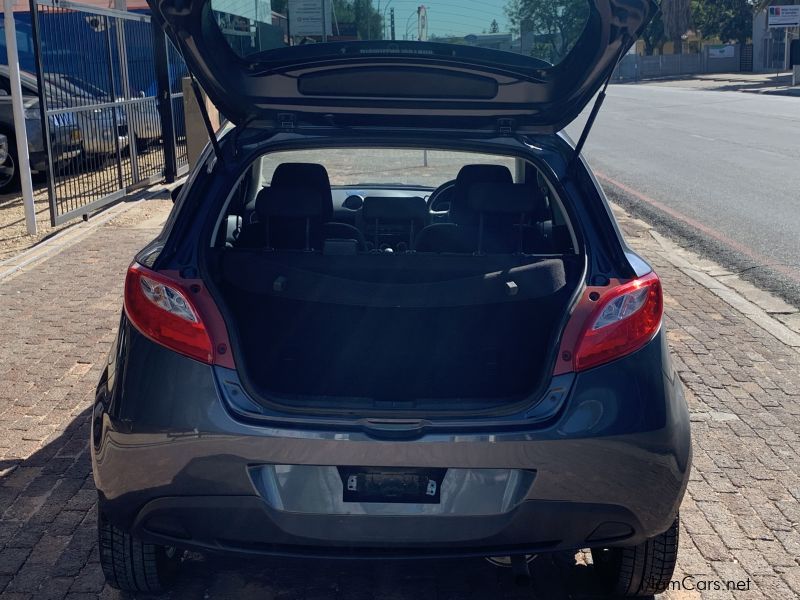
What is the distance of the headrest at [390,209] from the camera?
162 inches

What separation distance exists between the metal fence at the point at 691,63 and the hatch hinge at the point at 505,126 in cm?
7526

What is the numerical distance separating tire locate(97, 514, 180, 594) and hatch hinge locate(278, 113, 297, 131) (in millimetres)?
1394

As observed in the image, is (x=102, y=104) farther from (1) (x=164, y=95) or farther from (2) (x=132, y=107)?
(1) (x=164, y=95)

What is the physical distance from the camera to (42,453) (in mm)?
4598

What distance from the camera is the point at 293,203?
145 inches

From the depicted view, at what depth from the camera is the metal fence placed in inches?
3017

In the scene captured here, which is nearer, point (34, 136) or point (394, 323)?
point (394, 323)

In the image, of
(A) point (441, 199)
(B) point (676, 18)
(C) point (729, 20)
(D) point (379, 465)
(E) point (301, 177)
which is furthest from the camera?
(B) point (676, 18)

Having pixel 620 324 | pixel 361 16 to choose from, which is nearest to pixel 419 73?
pixel 361 16

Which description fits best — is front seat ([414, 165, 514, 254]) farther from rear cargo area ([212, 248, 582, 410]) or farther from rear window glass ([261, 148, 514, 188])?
rear window glass ([261, 148, 514, 188])

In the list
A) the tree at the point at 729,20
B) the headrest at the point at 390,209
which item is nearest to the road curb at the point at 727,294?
the headrest at the point at 390,209

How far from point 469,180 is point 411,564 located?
5.34 feet

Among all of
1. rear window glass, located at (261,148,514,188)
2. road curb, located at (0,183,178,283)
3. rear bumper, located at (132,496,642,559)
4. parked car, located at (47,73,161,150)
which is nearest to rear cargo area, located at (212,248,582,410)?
rear bumper, located at (132,496,642,559)

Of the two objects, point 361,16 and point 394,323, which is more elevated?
point 361,16
